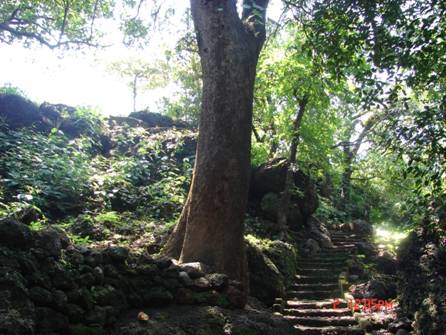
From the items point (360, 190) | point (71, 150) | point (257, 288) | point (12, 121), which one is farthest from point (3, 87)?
point (360, 190)

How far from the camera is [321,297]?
38.1ft

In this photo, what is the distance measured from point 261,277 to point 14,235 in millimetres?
6835

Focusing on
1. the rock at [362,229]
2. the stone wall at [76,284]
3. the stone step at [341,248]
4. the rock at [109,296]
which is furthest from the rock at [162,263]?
the rock at [362,229]

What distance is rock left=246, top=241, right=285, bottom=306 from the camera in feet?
30.2

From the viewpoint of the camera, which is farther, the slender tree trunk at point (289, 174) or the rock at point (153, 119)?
the rock at point (153, 119)

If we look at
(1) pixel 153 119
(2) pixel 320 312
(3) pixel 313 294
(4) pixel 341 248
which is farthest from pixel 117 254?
(1) pixel 153 119

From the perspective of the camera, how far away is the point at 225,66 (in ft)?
21.2

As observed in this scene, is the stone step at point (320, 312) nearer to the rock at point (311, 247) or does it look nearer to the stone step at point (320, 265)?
the stone step at point (320, 265)

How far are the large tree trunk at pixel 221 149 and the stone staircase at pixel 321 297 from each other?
1.82 m

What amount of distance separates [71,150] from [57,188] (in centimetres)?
352

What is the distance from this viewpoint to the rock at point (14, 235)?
3.36 meters

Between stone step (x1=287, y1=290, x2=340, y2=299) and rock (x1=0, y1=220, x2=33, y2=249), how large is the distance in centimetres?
906

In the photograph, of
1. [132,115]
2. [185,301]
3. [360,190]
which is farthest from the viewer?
[360,190]

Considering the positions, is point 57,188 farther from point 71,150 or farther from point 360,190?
point 360,190
